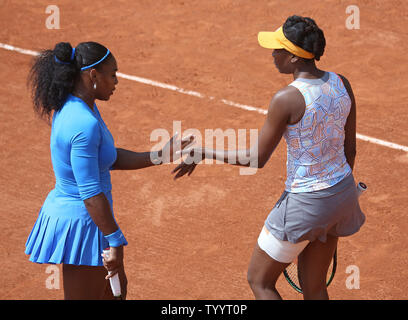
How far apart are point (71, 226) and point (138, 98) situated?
5758 mm

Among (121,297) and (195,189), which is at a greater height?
(121,297)

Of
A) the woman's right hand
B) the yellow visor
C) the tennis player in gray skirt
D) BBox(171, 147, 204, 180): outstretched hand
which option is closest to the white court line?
the tennis player in gray skirt

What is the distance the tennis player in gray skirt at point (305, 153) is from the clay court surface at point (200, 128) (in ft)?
6.13

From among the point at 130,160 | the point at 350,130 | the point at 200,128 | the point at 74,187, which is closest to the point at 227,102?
the point at 200,128

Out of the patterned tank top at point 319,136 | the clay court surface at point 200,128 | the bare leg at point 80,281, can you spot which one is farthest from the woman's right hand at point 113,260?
the clay court surface at point 200,128

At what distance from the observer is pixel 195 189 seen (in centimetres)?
748

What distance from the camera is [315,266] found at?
4293 millimetres

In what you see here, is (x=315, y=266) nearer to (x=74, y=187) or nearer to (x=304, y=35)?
(x=304, y=35)

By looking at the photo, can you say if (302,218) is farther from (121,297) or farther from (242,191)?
(242,191)

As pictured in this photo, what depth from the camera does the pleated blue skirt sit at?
3.89m

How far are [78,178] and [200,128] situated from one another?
502 centimetres

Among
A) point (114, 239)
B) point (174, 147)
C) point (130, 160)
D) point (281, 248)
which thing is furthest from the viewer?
point (174, 147)

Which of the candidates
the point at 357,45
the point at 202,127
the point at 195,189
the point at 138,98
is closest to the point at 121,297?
the point at 195,189

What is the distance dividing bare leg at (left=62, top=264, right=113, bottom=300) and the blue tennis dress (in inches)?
3.4
